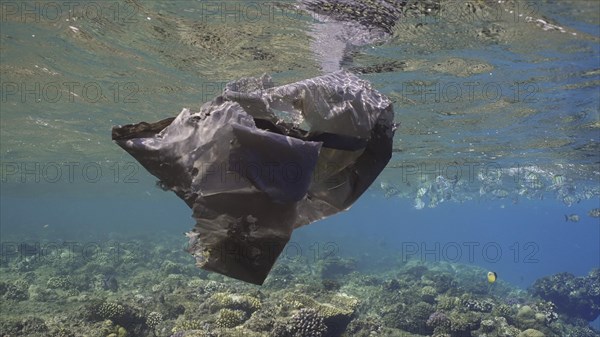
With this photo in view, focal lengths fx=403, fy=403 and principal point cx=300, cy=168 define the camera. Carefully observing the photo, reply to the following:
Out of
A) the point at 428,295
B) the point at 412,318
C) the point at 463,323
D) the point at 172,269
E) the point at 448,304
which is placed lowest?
the point at 172,269

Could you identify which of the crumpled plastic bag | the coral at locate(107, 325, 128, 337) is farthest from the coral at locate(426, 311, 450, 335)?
the crumpled plastic bag

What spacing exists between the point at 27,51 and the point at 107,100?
530 cm

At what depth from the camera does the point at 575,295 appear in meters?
21.8

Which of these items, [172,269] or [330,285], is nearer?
[330,285]

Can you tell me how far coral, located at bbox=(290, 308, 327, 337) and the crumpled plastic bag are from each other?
6.39 meters

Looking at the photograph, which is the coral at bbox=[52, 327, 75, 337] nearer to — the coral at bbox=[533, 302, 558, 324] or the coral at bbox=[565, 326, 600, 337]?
the coral at bbox=[533, 302, 558, 324]

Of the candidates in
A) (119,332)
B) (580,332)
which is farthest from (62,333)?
(580,332)

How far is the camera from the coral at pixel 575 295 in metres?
Result: 21.6

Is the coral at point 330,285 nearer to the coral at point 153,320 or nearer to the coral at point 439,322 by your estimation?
the coral at point 439,322

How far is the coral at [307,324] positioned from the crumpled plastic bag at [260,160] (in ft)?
21.0

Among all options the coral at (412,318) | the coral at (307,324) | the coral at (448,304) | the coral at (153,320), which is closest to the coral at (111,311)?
the coral at (153,320)

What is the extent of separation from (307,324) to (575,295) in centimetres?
1977

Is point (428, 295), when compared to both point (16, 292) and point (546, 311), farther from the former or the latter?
point (16, 292)

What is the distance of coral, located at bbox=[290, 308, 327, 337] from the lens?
29.4 feet
